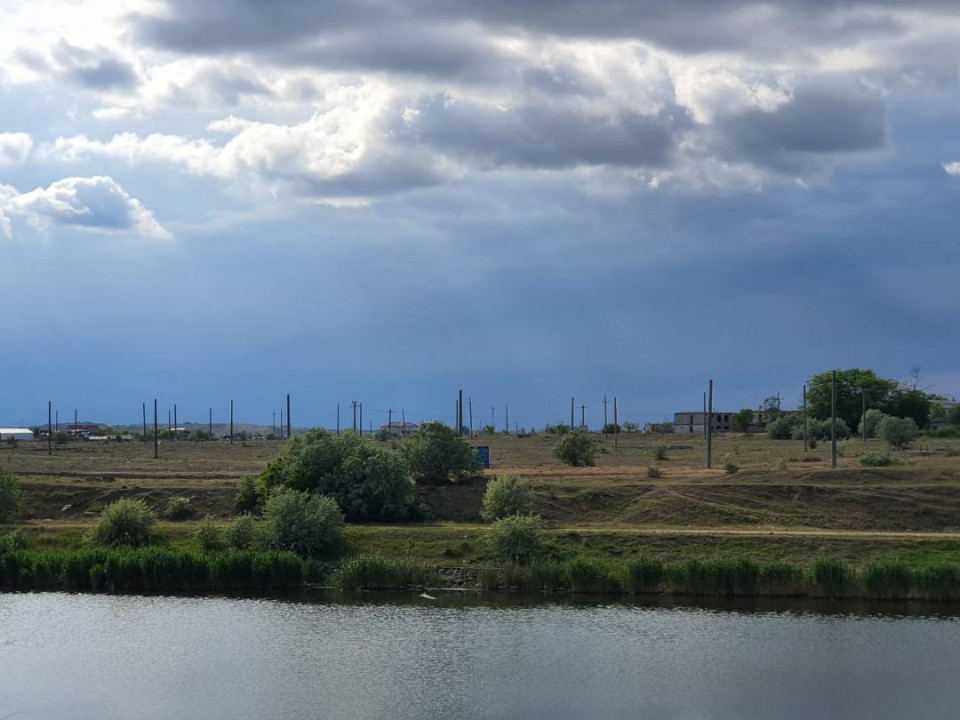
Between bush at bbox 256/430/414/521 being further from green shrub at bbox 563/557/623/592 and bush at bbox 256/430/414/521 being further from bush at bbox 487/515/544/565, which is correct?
green shrub at bbox 563/557/623/592

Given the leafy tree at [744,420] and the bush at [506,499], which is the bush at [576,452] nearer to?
the bush at [506,499]

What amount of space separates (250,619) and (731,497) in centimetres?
3283

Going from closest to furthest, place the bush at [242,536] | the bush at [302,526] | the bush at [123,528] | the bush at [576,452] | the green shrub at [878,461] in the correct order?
the bush at [302,526] < the bush at [242,536] < the bush at [123,528] < the green shrub at [878,461] < the bush at [576,452]

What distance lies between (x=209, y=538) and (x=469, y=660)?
23992 mm

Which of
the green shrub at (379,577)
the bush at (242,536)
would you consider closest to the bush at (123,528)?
the bush at (242,536)

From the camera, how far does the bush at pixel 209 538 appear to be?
59562 millimetres

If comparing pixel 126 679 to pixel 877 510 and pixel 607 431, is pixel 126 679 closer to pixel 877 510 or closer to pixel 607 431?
pixel 877 510

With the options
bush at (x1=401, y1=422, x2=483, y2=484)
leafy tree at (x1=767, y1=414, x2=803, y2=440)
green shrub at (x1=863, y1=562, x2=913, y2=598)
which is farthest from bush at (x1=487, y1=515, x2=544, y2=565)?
leafy tree at (x1=767, y1=414, x2=803, y2=440)

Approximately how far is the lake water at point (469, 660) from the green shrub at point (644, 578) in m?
2.64

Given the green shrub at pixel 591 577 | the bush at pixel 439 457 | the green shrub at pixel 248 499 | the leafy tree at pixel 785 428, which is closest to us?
the green shrub at pixel 591 577

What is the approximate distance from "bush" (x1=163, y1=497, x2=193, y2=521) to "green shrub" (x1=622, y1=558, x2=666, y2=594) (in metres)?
29.1

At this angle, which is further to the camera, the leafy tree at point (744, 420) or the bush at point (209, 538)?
the leafy tree at point (744, 420)

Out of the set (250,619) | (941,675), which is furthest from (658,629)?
(250,619)

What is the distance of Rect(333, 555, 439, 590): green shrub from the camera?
54.7 m
